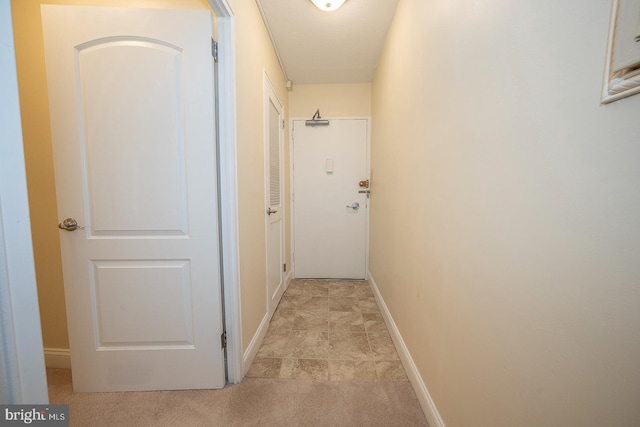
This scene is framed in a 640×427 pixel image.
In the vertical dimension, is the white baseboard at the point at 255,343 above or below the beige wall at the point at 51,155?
below

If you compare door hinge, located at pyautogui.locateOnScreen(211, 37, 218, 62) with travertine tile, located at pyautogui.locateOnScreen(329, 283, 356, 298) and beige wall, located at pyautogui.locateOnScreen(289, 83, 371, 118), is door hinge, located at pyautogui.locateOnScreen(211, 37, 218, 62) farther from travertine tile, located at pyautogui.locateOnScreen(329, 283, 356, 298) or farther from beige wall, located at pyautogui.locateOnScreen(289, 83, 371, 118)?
travertine tile, located at pyautogui.locateOnScreen(329, 283, 356, 298)

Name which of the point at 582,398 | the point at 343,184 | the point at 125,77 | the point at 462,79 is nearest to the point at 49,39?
the point at 125,77

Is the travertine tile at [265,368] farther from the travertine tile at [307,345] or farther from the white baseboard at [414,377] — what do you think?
the white baseboard at [414,377]

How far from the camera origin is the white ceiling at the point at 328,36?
188 centimetres

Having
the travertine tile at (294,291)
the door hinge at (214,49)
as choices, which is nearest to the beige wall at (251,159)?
the door hinge at (214,49)

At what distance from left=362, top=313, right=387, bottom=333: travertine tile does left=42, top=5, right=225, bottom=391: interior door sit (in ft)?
4.15

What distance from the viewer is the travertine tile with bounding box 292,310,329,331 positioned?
2113 millimetres

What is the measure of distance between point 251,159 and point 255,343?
4.37 feet

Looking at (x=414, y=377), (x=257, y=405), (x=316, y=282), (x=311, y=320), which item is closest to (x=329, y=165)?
(x=316, y=282)

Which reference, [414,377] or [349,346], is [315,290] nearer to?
[349,346]

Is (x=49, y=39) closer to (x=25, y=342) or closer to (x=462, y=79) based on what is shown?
(x=25, y=342)

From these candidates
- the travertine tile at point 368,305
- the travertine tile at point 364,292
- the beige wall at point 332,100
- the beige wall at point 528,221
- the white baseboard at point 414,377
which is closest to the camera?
the beige wall at point 528,221

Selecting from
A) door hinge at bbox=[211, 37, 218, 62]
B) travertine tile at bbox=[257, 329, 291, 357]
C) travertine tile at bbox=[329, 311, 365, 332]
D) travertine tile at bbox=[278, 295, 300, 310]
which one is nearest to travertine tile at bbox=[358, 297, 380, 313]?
travertine tile at bbox=[329, 311, 365, 332]

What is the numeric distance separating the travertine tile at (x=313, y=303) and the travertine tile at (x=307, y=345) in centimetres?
44
